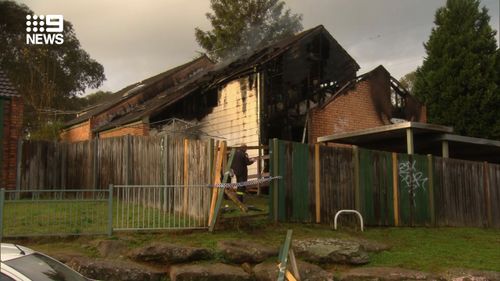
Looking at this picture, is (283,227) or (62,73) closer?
(283,227)

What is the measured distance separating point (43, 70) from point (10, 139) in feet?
66.5

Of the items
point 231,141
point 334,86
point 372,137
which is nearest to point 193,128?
point 231,141

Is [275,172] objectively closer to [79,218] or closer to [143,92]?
[79,218]

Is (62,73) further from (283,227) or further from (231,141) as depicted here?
(283,227)

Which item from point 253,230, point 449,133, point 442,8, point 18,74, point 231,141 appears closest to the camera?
point 253,230

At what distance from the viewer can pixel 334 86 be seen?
22125 mm

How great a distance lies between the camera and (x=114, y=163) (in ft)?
46.8

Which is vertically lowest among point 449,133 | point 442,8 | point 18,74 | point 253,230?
point 253,230

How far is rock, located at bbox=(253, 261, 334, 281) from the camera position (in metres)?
8.19

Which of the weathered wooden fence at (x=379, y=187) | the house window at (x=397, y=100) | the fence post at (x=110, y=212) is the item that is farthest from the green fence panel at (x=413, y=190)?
the house window at (x=397, y=100)

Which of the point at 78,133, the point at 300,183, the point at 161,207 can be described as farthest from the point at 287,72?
the point at 78,133

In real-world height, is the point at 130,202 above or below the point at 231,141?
below

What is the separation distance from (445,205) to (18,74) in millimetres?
27937

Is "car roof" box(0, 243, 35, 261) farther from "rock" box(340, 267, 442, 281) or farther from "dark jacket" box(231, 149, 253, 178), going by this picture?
"dark jacket" box(231, 149, 253, 178)
